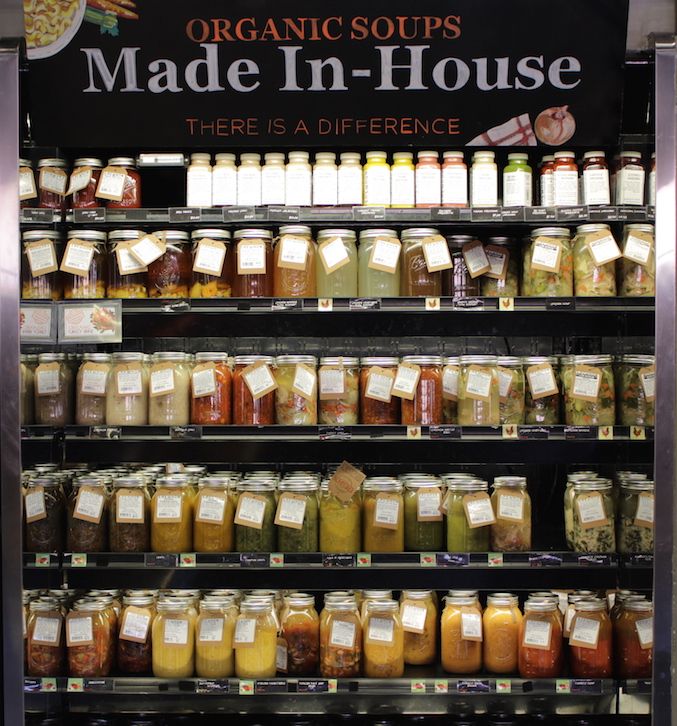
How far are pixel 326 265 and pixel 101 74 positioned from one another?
1.11m

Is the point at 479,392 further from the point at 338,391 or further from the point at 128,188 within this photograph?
the point at 128,188

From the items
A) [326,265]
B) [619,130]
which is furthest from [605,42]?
[326,265]

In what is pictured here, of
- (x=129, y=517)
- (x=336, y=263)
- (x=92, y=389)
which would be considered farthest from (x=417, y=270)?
(x=129, y=517)

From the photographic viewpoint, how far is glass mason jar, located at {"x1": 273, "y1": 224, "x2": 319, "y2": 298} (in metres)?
3.16

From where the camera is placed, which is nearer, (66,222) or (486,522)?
(486,522)

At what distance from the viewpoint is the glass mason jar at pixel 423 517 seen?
314 centimetres

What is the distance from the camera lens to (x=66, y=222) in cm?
332

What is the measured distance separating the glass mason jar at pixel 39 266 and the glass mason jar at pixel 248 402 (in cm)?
76

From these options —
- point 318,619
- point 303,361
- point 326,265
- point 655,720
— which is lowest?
point 655,720

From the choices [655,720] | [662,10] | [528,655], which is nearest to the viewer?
[655,720]

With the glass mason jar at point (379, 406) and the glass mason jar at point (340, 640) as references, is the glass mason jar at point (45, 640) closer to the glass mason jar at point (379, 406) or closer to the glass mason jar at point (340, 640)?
the glass mason jar at point (340, 640)

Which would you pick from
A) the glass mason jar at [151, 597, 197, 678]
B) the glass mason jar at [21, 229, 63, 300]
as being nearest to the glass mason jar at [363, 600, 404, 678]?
the glass mason jar at [151, 597, 197, 678]

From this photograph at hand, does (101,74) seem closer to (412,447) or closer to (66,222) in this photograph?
(66,222)

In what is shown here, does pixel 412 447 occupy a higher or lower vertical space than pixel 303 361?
lower
